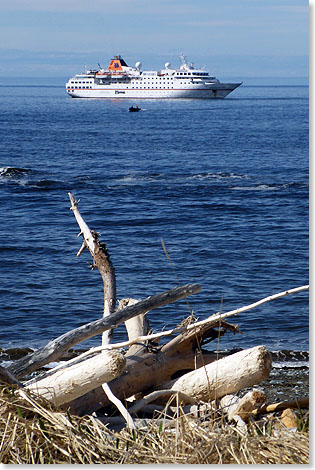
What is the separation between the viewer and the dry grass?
2990mm

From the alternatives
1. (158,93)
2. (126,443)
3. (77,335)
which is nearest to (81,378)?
(126,443)

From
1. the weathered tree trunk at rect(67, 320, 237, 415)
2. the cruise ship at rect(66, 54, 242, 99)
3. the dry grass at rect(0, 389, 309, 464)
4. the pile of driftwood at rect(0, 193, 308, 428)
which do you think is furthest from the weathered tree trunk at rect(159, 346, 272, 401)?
the cruise ship at rect(66, 54, 242, 99)

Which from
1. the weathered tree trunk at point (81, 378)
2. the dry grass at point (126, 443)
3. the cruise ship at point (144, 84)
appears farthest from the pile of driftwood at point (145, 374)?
the cruise ship at point (144, 84)

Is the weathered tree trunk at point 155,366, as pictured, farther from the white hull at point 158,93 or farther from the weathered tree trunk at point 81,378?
the white hull at point 158,93

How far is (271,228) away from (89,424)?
15311 millimetres

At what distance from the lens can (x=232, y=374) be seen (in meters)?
3.96

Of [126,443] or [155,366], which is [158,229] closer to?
[155,366]

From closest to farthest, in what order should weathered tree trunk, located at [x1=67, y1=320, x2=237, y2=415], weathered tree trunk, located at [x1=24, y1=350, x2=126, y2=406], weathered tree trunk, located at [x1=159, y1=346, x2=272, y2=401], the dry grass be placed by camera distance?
the dry grass → weathered tree trunk, located at [x1=24, y1=350, x2=126, y2=406] → weathered tree trunk, located at [x1=159, y1=346, x2=272, y2=401] → weathered tree trunk, located at [x1=67, y1=320, x2=237, y2=415]

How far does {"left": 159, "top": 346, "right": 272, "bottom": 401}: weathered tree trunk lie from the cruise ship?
97.6 meters

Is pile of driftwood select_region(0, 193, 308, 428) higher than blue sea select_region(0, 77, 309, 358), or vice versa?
pile of driftwood select_region(0, 193, 308, 428)

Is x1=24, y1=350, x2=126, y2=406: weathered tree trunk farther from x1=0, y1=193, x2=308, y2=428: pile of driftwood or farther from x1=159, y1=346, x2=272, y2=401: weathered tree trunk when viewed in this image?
x1=159, y1=346, x2=272, y2=401: weathered tree trunk

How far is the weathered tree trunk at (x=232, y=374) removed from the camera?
3896 mm

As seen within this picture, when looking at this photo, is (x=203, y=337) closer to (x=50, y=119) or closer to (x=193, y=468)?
(x=193, y=468)

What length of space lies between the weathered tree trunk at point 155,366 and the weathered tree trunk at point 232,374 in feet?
0.39
